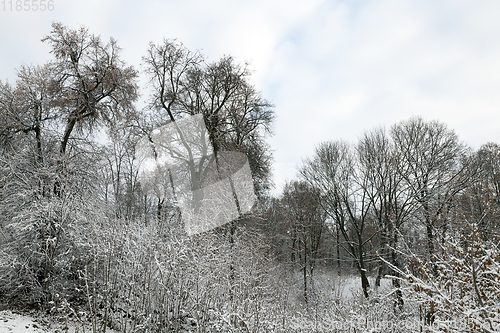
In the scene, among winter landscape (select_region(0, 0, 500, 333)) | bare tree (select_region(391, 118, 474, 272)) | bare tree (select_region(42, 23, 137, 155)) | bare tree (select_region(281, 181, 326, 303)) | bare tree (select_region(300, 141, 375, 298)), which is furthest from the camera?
bare tree (select_region(281, 181, 326, 303))

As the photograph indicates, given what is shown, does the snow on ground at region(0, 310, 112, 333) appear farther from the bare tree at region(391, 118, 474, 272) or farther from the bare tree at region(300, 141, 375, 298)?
the bare tree at region(391, 118, 474, 272)

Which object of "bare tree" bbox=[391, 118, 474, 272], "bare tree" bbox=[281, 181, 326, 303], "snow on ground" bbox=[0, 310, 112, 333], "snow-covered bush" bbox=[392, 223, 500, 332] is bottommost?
"snow on ground" bbox=[0, 310, 112, 333]

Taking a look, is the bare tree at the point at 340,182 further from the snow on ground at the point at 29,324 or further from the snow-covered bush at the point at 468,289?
the snow on ground at the point at 29,324

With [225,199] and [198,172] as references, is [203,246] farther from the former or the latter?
[198,172]

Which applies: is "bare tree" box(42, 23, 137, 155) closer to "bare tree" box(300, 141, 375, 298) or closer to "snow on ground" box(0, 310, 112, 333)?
"snow on ground" box(0, 310, 112, 333)

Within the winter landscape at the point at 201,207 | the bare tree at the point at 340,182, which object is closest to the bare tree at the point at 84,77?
the winter landscape at the point at 201,207

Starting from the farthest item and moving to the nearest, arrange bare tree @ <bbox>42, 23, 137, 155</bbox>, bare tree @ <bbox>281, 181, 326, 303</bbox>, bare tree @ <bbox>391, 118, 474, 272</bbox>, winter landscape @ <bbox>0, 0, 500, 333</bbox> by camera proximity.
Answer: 1. bare tree @ <bbox>281, 181, 326, 303</bbox>
2. bare tree @ <bbox>391, 118, 474, 272</bbox>
3. bare tree @ <bbox>42, 23, 137, 155</bbox>
4. winter landscape @ <bbox>0, 0, 500, 333</bbox>

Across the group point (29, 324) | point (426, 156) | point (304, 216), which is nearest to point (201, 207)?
point (29, 324)

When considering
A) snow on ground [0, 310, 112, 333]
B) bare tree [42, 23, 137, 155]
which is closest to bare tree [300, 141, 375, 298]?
bare tree [42, 23, 137, 155]

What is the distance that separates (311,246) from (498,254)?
16591 mm

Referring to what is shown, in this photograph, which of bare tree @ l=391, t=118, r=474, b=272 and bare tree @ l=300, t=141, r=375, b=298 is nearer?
bare tree @ l=391, t=118, r=474, b=272

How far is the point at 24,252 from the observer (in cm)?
828

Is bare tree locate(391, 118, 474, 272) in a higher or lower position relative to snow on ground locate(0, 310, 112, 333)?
higher

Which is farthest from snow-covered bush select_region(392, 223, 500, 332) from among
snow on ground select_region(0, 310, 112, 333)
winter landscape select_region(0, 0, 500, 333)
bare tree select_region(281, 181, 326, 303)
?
bare tree select_region(281, 181, 326, 303)
